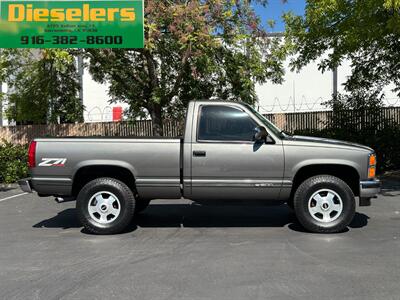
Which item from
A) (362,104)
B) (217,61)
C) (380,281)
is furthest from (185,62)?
(380,281)

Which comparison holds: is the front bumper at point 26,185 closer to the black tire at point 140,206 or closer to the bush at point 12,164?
the black tire at point 140,206

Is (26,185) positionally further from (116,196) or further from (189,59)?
(189,59)

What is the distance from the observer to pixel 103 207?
6883 mm

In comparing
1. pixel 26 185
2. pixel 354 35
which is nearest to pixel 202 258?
pixel 26 185

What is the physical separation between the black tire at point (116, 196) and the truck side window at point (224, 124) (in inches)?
55.1

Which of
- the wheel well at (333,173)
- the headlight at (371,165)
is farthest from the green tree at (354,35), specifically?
the wheel well at (333,173)

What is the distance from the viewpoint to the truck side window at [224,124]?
677 cm

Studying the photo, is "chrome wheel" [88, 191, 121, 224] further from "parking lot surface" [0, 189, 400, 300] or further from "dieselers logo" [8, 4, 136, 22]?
"dieselers logo" [8, 4, 136, 22]

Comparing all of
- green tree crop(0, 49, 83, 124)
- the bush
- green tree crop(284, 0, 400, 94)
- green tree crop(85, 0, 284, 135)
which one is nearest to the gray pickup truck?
green tree crop(284, 0, 400, 94)

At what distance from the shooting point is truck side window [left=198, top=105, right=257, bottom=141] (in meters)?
6.77

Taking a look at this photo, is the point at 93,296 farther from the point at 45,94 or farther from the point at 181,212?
the point at 45,94

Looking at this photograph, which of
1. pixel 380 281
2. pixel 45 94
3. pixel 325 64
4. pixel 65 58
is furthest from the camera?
pixel 45 94

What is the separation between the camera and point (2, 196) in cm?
→ 1116

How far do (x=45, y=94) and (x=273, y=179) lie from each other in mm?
11223
